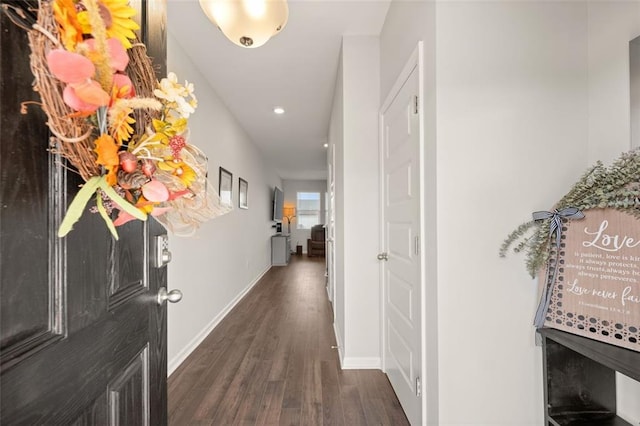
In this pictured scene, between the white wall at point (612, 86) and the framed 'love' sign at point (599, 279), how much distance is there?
1.30 feet

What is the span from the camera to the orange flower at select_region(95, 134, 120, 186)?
48cm

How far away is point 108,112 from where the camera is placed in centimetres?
48

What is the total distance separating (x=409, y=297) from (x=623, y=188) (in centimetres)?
101

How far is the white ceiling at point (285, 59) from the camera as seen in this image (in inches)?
83.0

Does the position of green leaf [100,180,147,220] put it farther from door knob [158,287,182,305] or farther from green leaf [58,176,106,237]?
door knob [158,287,182,305]

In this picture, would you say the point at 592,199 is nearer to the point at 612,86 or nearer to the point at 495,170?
the point at 495,170

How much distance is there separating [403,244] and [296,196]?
887 centimetres

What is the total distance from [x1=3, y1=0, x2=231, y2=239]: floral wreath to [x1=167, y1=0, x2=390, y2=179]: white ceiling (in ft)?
6.05

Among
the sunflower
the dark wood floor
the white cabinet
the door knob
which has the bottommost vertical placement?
the dark wood floor

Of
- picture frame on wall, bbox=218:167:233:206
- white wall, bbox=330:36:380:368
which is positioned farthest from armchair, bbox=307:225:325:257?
white wall, bbox=330:36:380:368

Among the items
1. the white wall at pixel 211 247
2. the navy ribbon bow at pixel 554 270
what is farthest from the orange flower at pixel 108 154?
the navy ribbon bow at pixel 554 270

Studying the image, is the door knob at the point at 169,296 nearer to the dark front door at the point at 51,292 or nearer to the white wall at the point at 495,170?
the dark front door at the point at 51,292

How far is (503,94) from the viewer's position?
49.7 inches

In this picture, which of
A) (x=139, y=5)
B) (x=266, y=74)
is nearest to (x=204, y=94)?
(x=266, y=74)
